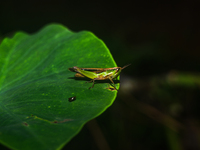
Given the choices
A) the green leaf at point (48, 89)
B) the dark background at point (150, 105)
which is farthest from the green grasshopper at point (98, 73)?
the dark background at point (150, 105)

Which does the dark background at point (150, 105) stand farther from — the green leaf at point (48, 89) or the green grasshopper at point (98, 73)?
the green grasshopper at point (98, 73)

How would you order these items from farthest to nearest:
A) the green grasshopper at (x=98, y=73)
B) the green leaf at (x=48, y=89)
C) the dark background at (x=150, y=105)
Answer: the dark background at (x=150, y=105) → the green grasshopper at (x=98, y=73) → the green leaf at (x=48, y=89)

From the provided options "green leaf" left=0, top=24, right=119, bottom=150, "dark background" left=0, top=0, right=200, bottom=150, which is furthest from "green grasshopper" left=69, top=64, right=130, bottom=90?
"dark background" left=0, top=0, right=200, bottom=150

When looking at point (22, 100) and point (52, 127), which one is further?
point (22, 100)

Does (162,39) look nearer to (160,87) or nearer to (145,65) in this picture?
(145,65)

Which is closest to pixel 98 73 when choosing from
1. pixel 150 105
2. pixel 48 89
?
pixel 48 89

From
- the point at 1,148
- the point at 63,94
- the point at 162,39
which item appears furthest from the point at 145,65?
the point at 1,148
